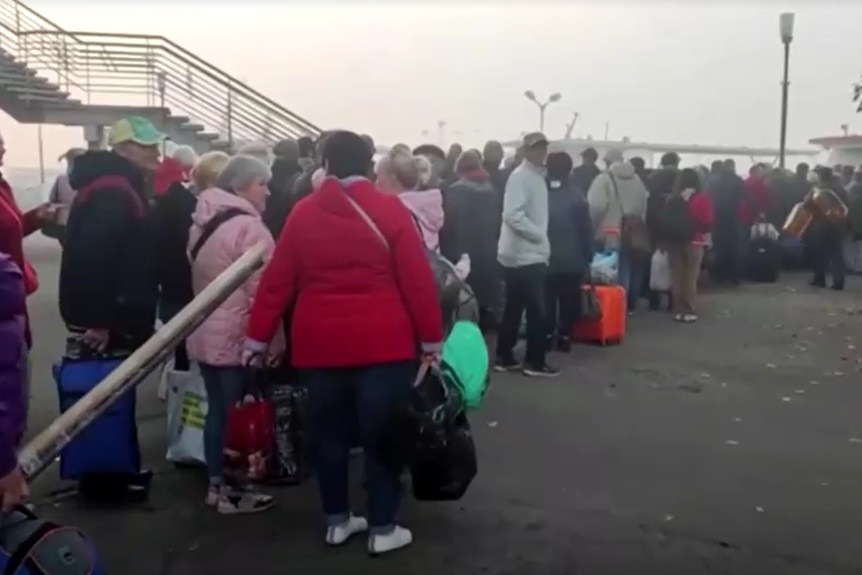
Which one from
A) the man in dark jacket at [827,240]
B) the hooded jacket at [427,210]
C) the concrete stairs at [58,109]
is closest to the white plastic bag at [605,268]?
the hooded jacket at [427,210]

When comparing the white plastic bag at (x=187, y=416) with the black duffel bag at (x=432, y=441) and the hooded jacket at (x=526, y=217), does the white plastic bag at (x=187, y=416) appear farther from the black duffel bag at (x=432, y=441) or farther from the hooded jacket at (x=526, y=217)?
the hooded jacket at (x=526, y=217)

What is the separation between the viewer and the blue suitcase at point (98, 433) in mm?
5332

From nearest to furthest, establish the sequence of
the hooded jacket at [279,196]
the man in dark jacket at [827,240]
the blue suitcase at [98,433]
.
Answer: the blue suitcase at [98,433] → the hooded jacket at [279,196] → the man in dark jacket at [827,240]

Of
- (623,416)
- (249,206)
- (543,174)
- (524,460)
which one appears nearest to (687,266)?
(543,174)

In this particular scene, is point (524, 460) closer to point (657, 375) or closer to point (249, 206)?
point (249, 206)

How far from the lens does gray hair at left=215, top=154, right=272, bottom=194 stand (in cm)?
555

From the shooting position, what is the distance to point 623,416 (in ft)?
25.3

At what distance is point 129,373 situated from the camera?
384cm

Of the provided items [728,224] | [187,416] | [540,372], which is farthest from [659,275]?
[187,416]

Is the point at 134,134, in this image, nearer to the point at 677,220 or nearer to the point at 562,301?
the point at 562,301

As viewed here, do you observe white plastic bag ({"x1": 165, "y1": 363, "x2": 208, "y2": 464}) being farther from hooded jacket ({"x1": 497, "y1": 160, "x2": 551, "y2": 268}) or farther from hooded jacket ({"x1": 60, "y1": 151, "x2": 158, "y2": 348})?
hooded jacket ({"x1": 497, "y1": 160, "x2": 551, "y2": 268})

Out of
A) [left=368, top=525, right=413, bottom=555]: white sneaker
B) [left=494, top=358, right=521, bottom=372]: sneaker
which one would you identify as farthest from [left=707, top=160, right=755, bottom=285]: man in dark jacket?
[left=368, top=525, right=413, bottom=555]: white sneaker

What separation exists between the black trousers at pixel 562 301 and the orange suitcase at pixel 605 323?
16 centimetres

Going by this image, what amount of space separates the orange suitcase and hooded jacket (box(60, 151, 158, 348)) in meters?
5.77
